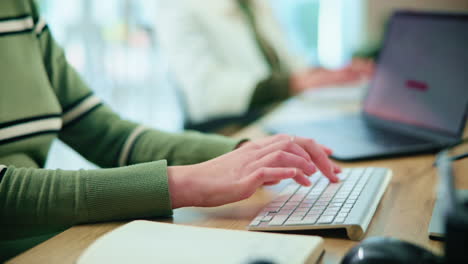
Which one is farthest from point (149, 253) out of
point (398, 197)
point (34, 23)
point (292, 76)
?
point (292, 76)

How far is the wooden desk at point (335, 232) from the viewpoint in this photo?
60 centimetres

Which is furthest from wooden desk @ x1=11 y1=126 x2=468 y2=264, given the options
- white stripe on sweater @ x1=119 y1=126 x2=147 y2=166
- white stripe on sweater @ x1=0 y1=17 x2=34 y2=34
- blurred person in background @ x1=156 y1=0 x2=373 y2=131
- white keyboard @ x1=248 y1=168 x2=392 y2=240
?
blurred person in background @ x1=156 y1=0 x2=373 y2=131

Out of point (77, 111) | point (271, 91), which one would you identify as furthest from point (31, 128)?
point (271, 91)

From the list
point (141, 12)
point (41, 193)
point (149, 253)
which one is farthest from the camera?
point (141, 12)

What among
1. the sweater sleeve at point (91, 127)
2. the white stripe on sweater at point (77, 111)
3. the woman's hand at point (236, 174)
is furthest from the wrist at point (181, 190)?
the white stripe on sweater at point (77, 111)

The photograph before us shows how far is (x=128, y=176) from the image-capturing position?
2.27 ft

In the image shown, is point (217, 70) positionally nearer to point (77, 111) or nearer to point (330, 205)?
point (77, 111)

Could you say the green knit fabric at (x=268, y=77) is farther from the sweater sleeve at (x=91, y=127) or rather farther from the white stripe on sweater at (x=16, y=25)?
the white stripe on sweater at (x=16, y=25)

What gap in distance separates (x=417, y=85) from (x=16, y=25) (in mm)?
817

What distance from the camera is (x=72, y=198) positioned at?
0.67 meters

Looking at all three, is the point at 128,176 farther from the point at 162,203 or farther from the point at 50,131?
the point at 50,131

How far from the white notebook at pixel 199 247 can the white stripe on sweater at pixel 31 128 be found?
1.04 ft

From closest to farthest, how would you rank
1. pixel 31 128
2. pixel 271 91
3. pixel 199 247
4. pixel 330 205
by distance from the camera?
1. pixel 199 247
2. pixel 330 205
3. pixel 31 128
4. pixel 271 91

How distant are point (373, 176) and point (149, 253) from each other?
15.4 inches
